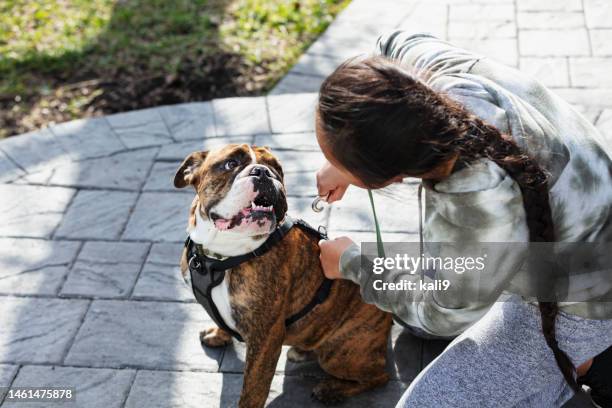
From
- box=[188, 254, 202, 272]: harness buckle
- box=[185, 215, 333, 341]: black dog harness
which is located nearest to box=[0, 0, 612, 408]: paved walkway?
box=[185, 215, 333, 341]: black dog harness

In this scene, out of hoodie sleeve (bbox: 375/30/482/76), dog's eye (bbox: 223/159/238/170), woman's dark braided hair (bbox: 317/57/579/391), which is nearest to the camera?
woman's dark braided hair (bbox: 317/57/579/391)

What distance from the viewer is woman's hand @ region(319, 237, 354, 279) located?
3.15m

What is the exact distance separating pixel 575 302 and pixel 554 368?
1.01 ft

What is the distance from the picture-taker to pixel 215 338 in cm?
387

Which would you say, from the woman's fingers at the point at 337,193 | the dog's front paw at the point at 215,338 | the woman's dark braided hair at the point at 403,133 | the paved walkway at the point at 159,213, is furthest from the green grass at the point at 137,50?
the woman's dark braided hair at the point at 403,133

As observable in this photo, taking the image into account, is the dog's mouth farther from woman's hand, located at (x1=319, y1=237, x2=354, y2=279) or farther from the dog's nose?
woman's hand, located at (x1=319, y1=237, x2=354, y2=279)

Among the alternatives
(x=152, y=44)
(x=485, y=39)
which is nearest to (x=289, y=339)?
(x=485, y=39)

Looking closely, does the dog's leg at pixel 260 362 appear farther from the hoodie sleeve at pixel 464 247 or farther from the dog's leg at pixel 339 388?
the hoodie sleeve at pixel 464 247

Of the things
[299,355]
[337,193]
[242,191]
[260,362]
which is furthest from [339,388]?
[242,191]

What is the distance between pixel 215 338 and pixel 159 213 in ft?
4.01

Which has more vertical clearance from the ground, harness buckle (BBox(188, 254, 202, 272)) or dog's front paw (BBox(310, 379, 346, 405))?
harness buckle (BBox(188, 254, 202, 272))

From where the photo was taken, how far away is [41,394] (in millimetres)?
3701

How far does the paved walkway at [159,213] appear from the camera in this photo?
3785 millimetres

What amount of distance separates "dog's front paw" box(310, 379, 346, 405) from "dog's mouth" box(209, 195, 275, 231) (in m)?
0.98
